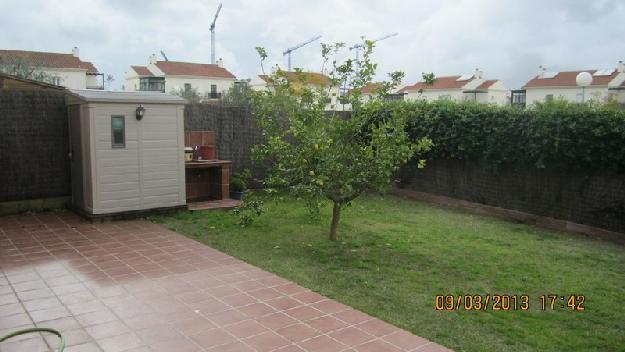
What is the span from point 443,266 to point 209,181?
508 cm

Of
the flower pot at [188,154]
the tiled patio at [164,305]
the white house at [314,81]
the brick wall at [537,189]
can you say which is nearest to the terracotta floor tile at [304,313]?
the tiled patio at [164,305]

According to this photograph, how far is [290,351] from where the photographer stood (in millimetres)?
3219

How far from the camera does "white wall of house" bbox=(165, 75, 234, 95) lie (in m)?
50.5

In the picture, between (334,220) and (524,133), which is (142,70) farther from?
(334,220)

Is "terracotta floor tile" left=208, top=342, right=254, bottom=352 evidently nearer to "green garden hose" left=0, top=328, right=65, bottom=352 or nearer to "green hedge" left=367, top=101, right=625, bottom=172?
"green garden hose" left=0, top=328, right=65, bottom=352

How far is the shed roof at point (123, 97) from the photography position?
7.09 meters

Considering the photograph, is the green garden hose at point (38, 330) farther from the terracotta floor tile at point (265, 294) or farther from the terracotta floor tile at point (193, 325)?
the terracotta floor tile at point (265, 294)

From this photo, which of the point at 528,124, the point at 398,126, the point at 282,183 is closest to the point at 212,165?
the point at 282,183

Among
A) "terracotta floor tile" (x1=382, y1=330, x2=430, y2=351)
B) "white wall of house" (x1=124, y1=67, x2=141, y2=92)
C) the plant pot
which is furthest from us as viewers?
"white wall of house" (x1=124, y1=67, x2=141, y2=92)

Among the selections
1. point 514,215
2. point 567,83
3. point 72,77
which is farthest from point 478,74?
point 514,215

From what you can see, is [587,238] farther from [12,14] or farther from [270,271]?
[12,14]

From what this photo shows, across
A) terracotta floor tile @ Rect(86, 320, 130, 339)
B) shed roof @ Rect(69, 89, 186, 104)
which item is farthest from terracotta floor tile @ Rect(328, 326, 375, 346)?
shed roof @ Rect(69, 89, 186, 104)

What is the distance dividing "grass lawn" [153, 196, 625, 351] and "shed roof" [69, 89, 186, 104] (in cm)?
176

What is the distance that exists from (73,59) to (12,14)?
38.4 metres
